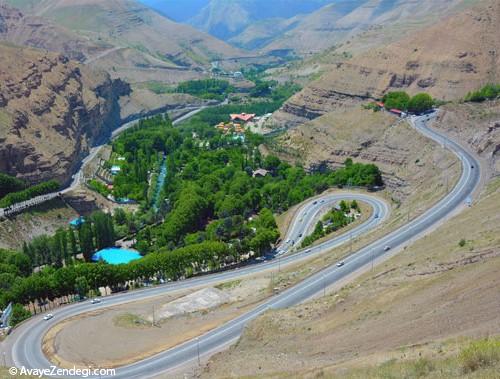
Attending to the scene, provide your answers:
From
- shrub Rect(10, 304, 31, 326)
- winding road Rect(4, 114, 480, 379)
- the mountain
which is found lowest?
winding road Rect(4, 114, 480, 379)

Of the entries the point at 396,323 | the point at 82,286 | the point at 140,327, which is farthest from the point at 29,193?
the point at 396,323

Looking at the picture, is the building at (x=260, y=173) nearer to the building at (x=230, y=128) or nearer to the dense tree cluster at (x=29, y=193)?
the dense tree cluster at (x=29, y=193)

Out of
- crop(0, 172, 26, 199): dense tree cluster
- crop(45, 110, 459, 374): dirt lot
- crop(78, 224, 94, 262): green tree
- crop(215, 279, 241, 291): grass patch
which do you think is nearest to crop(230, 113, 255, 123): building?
crop(0, 172, 26, 199): dense tree cluster

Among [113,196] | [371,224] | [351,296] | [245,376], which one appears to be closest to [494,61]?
[371,224]

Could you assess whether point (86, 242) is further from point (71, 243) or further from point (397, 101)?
point (397, 101)

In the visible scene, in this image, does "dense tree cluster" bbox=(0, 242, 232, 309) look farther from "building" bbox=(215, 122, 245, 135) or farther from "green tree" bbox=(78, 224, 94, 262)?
"building" bbox=(215, 122, 245, 135)

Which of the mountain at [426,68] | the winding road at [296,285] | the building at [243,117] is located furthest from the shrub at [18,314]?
the building at [243,117]

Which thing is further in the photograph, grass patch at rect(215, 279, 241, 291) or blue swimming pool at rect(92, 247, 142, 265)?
blue swimming pool at rect(92, 247, 142, 265)
